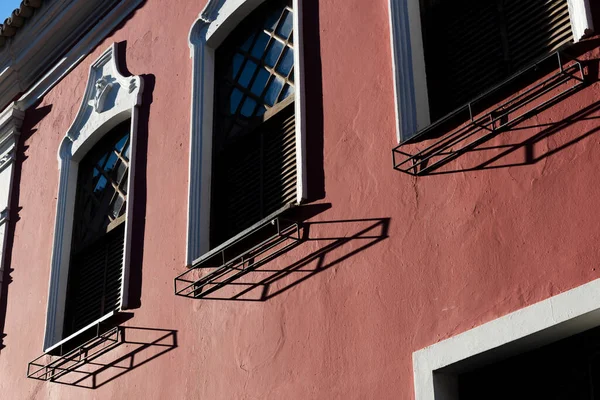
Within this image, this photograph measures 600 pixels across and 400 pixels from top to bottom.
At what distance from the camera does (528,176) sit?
5.75 meters

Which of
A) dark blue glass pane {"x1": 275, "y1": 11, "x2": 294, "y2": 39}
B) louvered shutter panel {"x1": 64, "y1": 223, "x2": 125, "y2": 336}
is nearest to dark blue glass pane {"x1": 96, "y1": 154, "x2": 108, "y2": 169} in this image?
louvered shutter panel {"x1": 64, "y1": 223, "x2": 125, "y2": 336}

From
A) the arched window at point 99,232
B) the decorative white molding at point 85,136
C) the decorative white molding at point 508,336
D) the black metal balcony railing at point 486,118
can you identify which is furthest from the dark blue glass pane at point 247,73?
the decorative white molding at point 508,336

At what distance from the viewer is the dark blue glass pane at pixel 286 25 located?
26.9ft

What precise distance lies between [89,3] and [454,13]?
189 inches

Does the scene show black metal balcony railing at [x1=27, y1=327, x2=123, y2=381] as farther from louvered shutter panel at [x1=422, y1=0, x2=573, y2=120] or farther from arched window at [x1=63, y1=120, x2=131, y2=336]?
louvered shutter panel at [x1=422, y1=0, x2=573, y2=120]

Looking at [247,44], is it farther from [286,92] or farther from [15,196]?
[15,196]

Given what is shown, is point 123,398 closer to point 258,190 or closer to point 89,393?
point 89,393

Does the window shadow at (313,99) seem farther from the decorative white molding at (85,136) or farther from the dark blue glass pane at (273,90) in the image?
the decorative white molding at (85,136)

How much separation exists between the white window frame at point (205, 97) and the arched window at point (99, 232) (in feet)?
4.11

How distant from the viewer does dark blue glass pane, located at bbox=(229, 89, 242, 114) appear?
8525mm

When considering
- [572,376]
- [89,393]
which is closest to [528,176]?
[572,376]

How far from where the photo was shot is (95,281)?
31.4 feet

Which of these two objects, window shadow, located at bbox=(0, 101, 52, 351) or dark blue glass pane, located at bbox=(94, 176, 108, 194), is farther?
window shadow, located at bbox=(0, 101, 52, 351)

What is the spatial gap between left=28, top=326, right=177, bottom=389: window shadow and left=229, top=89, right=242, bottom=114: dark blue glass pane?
1714mm
